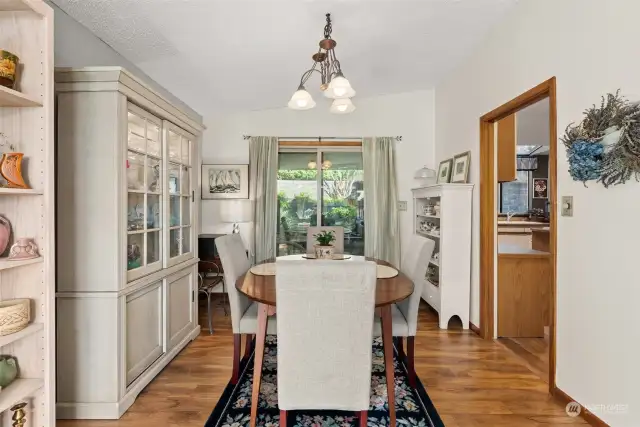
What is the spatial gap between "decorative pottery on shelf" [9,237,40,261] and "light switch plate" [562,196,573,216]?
9.31 feet

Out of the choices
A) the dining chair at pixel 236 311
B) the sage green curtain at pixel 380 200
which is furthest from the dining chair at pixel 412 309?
the sage green curtain at pixel 380 200

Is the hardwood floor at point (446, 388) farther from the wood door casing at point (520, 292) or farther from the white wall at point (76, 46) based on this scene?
the white wall at point (76, 46)

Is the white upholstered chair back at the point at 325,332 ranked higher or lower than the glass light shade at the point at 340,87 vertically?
lower

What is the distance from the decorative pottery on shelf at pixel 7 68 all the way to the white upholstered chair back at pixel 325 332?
1.35 metres

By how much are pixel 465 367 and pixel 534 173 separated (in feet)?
17.7

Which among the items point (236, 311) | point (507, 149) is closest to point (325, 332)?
point (236, 311)

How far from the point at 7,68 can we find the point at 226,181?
328 cm

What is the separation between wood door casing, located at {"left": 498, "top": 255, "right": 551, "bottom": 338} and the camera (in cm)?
326

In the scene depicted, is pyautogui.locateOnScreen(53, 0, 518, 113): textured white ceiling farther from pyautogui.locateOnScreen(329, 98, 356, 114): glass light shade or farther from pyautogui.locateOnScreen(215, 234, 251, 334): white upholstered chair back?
pyautogui.locateOnScreen(215, 234, 251, 334): white upholstered chair back

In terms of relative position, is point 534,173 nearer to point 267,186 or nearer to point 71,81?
point 267,186

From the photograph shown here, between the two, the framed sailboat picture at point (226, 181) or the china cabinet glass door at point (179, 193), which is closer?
the china cabinet glass door at point (179, 193)

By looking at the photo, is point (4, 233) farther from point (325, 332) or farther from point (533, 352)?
point (533, 352)

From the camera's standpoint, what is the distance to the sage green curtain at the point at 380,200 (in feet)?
15.3

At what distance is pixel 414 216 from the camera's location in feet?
14.9
